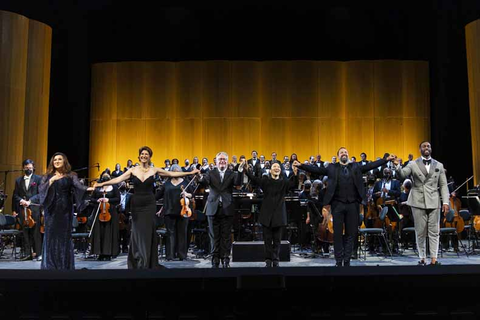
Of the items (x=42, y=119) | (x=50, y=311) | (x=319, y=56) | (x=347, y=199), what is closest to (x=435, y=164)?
(x=347, y=199)

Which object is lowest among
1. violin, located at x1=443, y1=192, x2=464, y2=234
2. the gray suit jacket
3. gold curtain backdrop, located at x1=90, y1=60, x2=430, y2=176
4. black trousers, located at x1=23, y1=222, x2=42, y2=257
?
black trousers, located at x1=23, y1=222, x2=42, y2=257

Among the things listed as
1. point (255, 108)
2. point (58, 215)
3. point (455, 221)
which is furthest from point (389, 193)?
point (255, 108)

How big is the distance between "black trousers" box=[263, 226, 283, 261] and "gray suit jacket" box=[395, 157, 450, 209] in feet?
5.55

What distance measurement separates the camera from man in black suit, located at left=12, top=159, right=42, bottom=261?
7562mm

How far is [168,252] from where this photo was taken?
24.6 feet

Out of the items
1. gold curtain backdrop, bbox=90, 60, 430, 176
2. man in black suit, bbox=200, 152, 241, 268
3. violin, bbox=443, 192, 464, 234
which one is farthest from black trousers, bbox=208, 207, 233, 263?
gold curtain backdrop, bbox=90, 60, 430, 176

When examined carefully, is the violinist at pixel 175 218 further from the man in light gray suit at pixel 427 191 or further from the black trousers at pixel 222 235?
the man in light gray suit at pixel 427 191

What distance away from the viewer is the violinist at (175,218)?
7293mm

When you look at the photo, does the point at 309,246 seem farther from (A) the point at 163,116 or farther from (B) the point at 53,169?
(A) the point at 163,116

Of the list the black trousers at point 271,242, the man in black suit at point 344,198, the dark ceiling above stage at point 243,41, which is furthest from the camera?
the dark ceiling above stage at point 243,41

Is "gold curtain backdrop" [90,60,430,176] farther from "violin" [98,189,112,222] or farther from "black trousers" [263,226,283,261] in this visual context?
"black trousers" [263,226,283,261]

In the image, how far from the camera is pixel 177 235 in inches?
296

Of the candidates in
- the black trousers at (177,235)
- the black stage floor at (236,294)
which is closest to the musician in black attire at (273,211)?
the black trousers at (177,235)

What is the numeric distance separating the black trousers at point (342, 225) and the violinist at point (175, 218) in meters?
2.44
